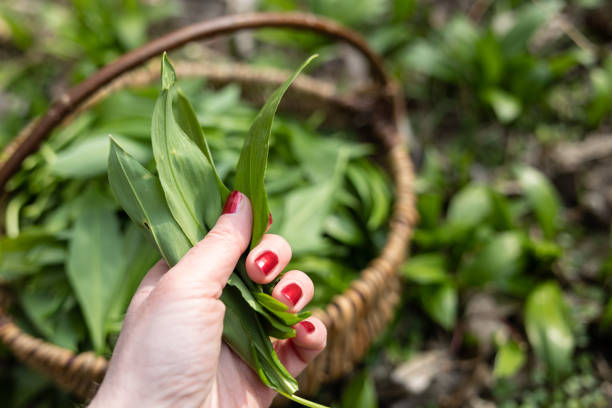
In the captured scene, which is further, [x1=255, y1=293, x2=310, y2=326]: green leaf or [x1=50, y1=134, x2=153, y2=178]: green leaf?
[x1=50, y1=134, x2=153, y2=178]: green leaf

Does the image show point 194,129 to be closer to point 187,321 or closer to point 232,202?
point 232,202

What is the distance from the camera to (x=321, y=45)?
4.95 feet

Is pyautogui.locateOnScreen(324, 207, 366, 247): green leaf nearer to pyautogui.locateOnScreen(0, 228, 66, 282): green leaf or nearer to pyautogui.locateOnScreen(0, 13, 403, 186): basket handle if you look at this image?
pyautogui.locateOnScreen(0, 13, 403, 186): basket handle

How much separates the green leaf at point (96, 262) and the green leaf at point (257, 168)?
425 mm

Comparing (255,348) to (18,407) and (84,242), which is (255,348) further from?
(18,407)

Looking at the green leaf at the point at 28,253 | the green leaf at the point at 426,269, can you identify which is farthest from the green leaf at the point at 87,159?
the green leaf at the point at 426,269

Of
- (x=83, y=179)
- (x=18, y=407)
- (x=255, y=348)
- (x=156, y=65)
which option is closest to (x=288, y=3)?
(x=156, y=65)

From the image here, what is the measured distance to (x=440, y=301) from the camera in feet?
3.42

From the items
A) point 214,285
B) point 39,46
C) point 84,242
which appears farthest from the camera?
point 39,46

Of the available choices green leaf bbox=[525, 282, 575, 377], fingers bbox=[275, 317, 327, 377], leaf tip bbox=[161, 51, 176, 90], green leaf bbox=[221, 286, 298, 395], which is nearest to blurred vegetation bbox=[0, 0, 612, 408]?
green leaf bbox=[525, 282, 575, 377]

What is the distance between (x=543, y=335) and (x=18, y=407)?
1.26 m

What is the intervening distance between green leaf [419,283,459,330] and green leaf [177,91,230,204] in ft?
2.27

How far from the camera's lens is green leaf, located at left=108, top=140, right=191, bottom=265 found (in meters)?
0.49

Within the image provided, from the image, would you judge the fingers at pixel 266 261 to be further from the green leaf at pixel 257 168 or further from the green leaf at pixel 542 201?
the green leaf at pixel 542 201
